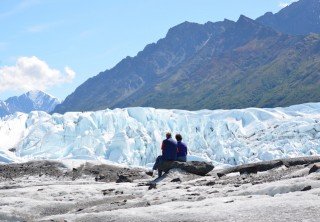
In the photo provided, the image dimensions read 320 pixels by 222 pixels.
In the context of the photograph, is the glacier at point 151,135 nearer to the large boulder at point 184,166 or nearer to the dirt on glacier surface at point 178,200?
the large boulder at point 184,166

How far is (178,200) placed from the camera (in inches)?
615

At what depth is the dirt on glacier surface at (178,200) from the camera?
11703mm

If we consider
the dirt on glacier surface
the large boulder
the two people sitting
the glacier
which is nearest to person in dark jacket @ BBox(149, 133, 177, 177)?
the two people sitting

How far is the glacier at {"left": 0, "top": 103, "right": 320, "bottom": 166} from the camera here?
323ft

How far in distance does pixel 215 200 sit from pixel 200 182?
22.6 ft

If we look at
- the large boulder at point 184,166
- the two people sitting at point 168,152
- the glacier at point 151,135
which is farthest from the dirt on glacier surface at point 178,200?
the glacier at point 151,135

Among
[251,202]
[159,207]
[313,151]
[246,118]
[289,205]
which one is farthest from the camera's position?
[246,118]

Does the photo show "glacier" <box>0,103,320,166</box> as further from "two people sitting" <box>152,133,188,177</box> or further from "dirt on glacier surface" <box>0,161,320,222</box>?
"dirt on glacier surface" <box>0,161,320,222</box>

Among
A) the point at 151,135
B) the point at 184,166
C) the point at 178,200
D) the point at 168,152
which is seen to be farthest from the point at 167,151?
the point at 151,135

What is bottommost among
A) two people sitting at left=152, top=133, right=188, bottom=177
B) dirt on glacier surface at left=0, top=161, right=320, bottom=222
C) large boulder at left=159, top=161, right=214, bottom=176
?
dirt on glacier surface at left=0, top=161, right=320, bottom=222

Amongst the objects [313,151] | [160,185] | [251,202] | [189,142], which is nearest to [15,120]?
[189,142]

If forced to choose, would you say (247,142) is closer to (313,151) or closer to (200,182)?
(313,151)

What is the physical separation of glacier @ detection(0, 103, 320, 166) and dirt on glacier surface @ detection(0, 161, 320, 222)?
72.1 metres

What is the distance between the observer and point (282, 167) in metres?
21.9
